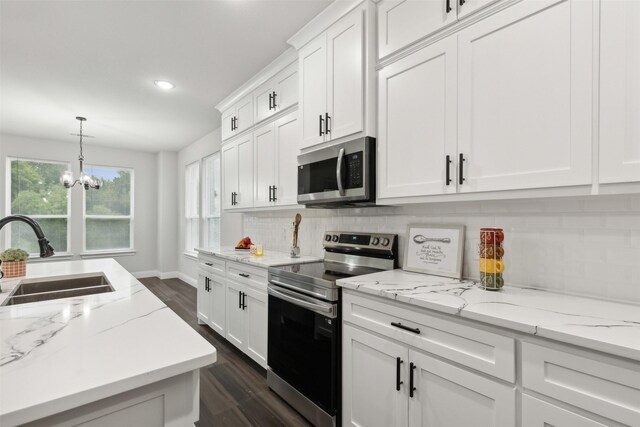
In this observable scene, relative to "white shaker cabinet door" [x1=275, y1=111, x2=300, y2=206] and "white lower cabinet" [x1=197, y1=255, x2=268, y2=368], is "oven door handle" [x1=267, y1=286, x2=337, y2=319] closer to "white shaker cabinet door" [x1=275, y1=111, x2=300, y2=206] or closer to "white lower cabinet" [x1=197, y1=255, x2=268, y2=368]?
"white lower cabinet" [x1=197, y1=255, x2=268, y2=368]

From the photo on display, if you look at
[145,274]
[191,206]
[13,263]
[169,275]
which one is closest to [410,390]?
[13,263]

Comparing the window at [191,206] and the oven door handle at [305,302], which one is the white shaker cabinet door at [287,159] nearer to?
the oven door handle at [305,302]

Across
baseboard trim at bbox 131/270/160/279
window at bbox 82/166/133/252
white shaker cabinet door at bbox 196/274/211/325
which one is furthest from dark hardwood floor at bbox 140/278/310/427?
window at bbox 82/166/133/252

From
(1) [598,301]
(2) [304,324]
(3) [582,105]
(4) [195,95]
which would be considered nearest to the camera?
(3) [582,105]

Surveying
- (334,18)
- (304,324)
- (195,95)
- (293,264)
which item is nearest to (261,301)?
(293,264)

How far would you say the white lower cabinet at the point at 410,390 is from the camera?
115cm

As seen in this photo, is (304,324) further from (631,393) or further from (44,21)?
(44,21)

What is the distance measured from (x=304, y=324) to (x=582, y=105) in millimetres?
1721

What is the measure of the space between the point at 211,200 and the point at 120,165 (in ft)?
8.06

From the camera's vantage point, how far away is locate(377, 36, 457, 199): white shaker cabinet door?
1.58 metres

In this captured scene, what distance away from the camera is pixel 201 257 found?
363cm

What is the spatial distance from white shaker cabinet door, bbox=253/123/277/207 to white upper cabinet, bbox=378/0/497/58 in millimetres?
1394

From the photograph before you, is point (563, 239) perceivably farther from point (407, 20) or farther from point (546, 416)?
point (407, 20)

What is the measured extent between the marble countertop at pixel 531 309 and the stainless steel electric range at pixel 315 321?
0.24 m
